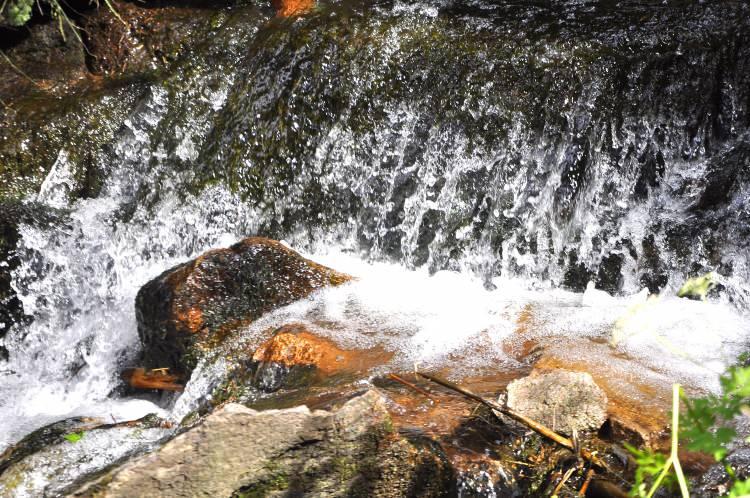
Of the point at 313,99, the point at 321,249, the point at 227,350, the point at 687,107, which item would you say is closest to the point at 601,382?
the point at 227,350

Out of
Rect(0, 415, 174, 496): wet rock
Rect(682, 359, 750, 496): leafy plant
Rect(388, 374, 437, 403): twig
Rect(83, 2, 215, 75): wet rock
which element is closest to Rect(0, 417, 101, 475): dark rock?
Rect(0, 415, 174, 496): wet rock

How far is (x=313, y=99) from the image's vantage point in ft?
18.2

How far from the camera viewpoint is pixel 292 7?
6.22 m

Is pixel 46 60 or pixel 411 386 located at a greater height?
pixel 46 60

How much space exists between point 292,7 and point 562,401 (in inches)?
189

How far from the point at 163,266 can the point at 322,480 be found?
3.66 m

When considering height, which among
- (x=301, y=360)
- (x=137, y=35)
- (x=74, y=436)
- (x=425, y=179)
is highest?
(x=137, y=35)

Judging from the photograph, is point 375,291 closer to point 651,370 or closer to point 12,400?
point 651,370

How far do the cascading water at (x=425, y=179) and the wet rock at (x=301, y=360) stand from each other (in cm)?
20

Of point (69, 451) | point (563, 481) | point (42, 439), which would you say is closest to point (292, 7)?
point (42, 439)

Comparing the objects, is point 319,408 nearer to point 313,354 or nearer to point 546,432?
point 546,432

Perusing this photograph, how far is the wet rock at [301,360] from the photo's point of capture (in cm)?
320

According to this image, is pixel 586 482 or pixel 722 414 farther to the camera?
pixel 586 482

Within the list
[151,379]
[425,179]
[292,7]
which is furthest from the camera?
[292,7]
